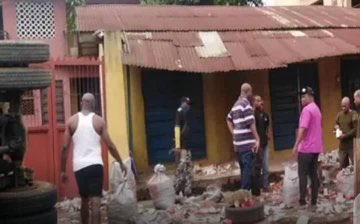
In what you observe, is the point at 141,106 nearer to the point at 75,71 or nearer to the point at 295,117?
the point at 75,71

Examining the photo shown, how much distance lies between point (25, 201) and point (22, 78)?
3.64 ft

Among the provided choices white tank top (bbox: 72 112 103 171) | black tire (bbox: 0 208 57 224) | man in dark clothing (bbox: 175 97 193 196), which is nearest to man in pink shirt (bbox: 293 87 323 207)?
man in dark clothing (bbox: 175 97 193 196)

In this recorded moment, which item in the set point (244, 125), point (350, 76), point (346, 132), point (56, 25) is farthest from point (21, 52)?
point (56, 25)

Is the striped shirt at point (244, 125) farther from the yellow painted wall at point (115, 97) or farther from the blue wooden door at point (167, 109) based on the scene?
the blue wooden door at point (167, 109)

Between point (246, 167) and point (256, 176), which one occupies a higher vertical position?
point (246, 167)

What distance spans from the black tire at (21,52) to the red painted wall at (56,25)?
37.5ft

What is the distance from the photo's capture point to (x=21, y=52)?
5664 mm

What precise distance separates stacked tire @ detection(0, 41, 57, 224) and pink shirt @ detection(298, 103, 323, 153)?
389 cm

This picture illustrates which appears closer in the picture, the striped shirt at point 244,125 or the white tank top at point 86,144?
the white tank top at point 86,144

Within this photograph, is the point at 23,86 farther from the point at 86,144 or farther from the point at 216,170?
the point at 216,170

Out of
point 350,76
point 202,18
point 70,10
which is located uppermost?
point 70,10

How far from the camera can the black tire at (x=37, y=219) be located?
223 inches

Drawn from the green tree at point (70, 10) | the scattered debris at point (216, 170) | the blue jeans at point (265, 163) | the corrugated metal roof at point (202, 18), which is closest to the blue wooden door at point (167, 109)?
the scattered debris at point (216, 170)

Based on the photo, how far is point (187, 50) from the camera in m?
11.8
